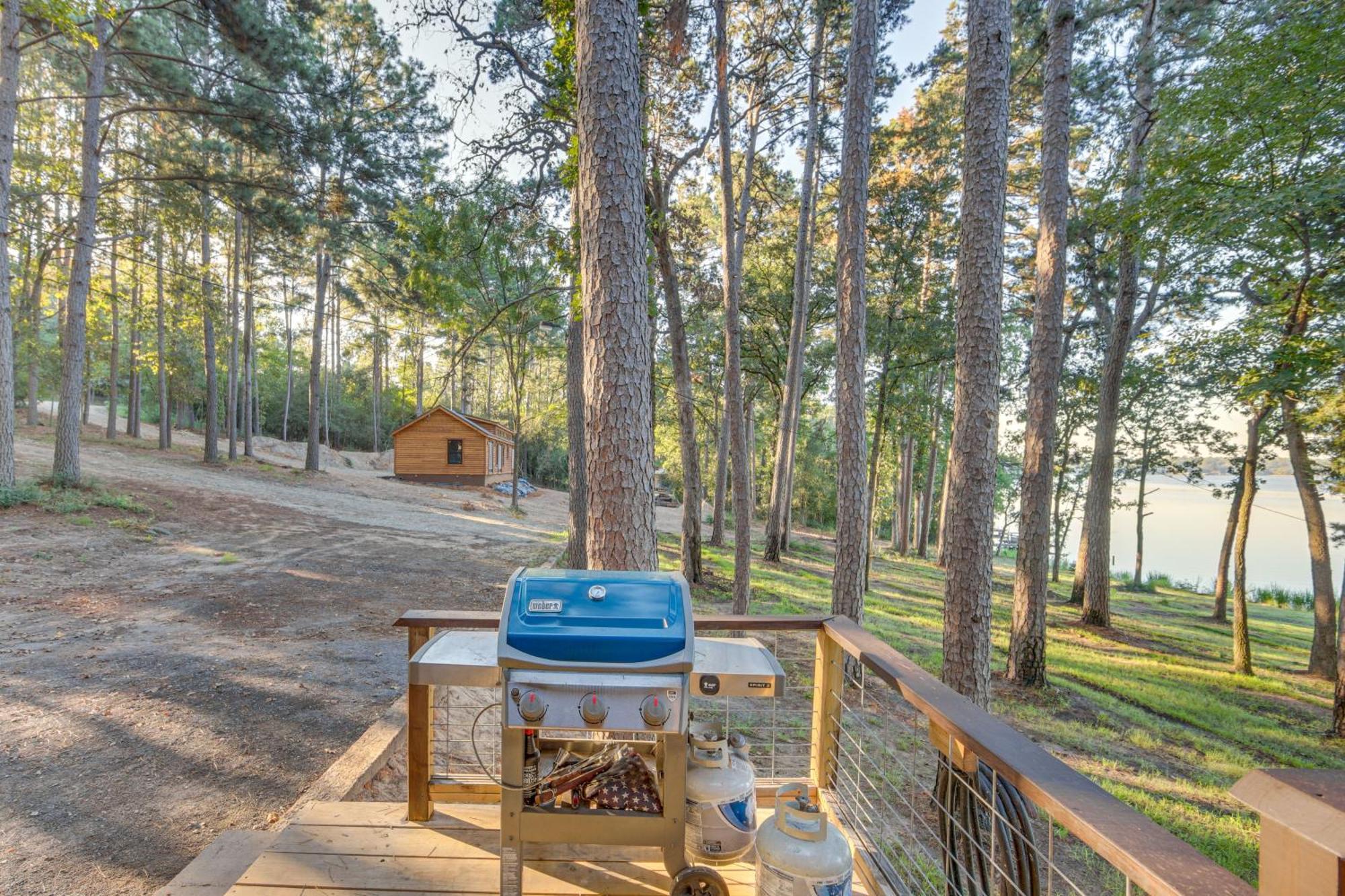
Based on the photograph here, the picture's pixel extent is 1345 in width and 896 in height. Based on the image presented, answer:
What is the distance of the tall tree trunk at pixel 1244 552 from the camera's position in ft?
26.2

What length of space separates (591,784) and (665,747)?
0.33 meters

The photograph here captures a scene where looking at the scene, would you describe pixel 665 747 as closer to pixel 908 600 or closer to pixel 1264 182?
pixel 1264 182

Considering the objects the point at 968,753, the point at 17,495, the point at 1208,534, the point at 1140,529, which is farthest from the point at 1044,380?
the point at 1208,534

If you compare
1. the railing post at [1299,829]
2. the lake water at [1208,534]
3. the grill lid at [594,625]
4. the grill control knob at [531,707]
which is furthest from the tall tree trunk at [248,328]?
the lake water at [1208,534]

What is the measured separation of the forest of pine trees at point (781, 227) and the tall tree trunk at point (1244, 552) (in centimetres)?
7

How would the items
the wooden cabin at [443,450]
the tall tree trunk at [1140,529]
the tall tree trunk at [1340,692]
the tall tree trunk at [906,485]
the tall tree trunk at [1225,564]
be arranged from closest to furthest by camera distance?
the tall tree trunk at [1340,692] < the tall tree trunk at [1225,564] < the tall tree trunk at [1140,529] < the tall tree trunk at [906,485] < the wooden cabin at [443,450]

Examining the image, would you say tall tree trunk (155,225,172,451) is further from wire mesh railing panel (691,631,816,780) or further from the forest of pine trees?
wire mesh railing panel (691,631,816,780)

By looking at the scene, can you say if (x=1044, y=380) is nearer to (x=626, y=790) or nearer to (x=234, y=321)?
(x=626, y=790)

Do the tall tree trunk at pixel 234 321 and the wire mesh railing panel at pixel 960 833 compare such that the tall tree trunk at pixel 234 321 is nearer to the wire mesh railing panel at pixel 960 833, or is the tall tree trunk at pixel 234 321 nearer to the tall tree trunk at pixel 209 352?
the tall tree trunk at pixel 209 352

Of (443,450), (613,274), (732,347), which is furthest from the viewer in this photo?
(443,450)

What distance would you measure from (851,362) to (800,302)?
4669 millimetres

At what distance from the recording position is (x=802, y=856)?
5.19 ft

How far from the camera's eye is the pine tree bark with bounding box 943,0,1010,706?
3658mm

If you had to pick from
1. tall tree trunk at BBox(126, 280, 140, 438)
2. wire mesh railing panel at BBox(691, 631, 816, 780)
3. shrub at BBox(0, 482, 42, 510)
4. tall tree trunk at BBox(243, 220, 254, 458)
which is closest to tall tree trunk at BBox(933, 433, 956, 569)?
wire mesh railing panel at BBox(691, 631, 816, 780)
